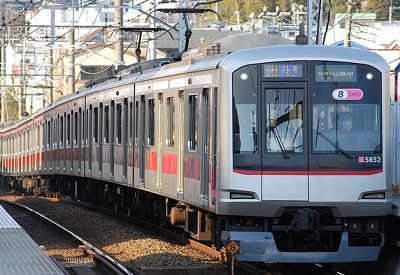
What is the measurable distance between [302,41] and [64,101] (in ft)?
57.9

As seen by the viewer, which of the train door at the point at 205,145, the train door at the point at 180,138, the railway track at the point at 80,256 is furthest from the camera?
the train door at the point at 180,138

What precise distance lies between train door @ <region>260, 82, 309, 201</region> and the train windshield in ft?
0.57

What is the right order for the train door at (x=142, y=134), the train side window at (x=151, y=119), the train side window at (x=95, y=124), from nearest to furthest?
the train side window at (x=151, y=119) < the train door at (x=142, y=134) < the train side window at (x=95, y=124)

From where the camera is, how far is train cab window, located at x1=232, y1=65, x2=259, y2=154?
1264 centimetres

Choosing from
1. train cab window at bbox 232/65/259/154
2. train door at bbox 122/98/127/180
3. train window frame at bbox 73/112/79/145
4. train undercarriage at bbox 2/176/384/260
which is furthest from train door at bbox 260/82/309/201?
train window frame at bbox 73/112/79/145

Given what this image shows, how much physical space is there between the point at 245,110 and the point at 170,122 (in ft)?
12.0

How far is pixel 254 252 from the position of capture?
12.3m

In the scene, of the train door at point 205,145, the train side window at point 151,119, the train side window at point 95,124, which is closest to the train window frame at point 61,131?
the train side window at point 95,124

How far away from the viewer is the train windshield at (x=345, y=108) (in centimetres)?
1260

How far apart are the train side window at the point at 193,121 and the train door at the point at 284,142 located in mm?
1846

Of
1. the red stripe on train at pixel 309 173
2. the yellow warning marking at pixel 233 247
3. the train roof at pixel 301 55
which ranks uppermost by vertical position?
the train roof at pixel 301 55

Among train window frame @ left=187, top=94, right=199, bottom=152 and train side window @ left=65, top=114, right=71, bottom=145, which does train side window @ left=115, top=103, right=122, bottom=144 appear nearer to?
train window frame @ left=187, top=94, right=199, bottom=152

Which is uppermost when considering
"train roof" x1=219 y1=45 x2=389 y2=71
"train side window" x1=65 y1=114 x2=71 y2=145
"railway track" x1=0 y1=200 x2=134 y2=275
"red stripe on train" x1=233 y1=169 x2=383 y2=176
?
"train roof" x1=219 y1=45 x2=389 y2=71

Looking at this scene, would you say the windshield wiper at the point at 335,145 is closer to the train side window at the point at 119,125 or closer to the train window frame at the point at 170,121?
the train window frame at the point at 170,121
